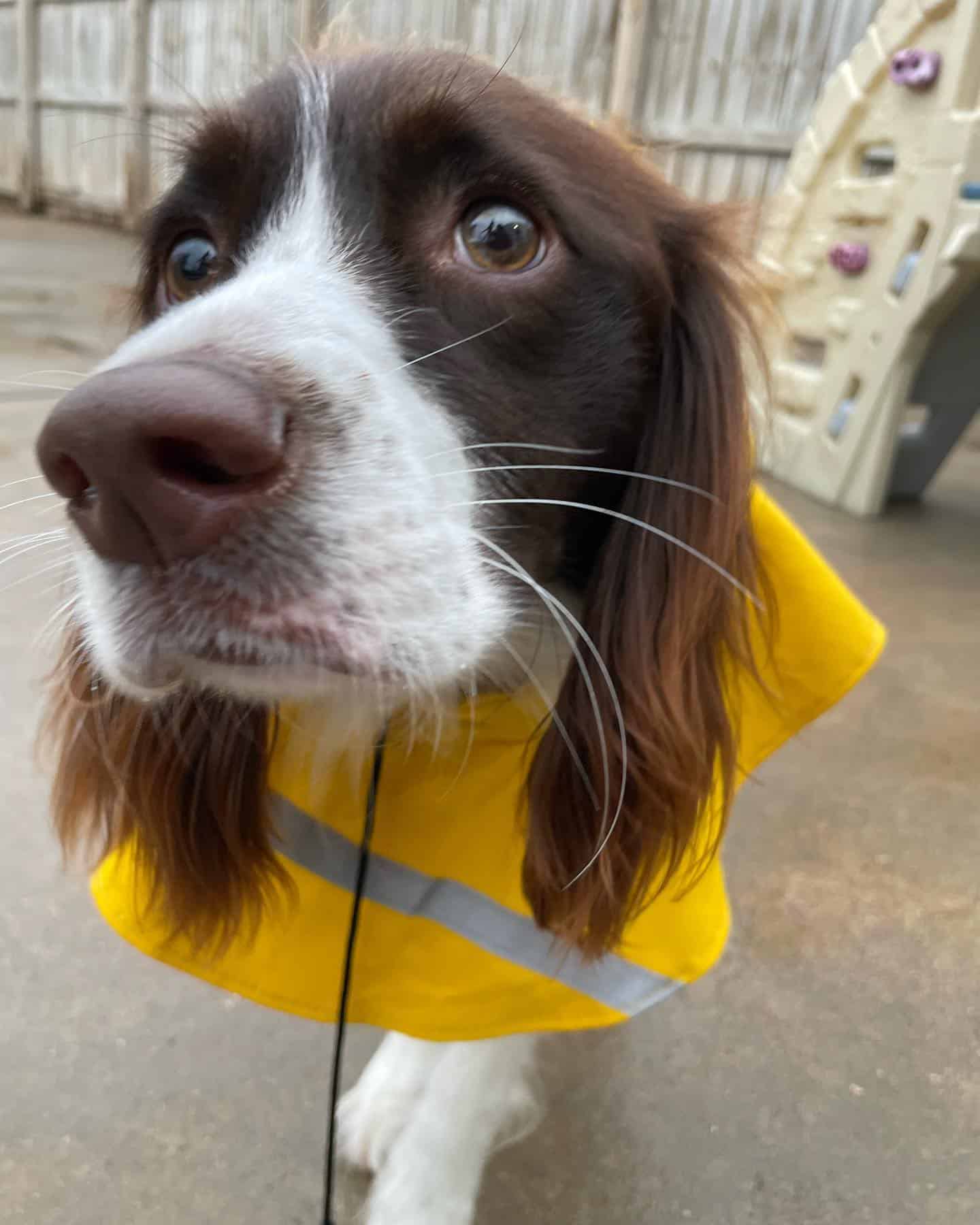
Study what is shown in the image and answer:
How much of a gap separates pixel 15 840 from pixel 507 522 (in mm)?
1333

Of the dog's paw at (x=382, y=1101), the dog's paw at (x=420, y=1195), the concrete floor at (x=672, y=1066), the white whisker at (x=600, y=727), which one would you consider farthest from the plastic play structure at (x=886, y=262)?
the dog's paw at (x=420, y=1195)

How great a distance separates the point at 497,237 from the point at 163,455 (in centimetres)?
51

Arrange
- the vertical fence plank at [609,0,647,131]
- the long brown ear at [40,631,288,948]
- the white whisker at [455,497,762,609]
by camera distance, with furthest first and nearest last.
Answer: the vertical fence plank at [609,0,647,131] < the long brown ear at [40,631,288,948] < the white whisker at [455,497,762,609]

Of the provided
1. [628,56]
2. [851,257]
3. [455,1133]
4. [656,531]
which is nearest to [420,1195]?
[455,1133]

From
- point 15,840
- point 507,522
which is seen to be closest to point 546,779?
point 507,522

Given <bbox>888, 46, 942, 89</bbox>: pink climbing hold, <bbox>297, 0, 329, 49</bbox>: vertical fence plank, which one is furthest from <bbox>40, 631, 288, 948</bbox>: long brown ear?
<bbox>888, 46, 942, 89</bbox>: pink climbing hold

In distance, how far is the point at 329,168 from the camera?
103 cm

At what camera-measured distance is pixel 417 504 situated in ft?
2.87

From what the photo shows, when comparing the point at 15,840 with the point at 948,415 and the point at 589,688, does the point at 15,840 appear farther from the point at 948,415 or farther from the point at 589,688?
the point at 948,415

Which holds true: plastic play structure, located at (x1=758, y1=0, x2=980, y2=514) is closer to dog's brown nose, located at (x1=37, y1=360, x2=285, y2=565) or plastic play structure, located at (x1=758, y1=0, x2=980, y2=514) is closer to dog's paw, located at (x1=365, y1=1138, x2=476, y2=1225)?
dog's paw, located at (x1=365, y1=1138, x2=476, y2=1225)

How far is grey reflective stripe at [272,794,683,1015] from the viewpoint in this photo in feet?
4.27

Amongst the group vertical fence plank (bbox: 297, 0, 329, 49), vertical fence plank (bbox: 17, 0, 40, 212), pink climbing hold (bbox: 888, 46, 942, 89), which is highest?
pink climbing hold (bbox: 888, 46, 942, 89)

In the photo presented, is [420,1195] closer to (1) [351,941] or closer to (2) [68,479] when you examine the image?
(1) [351,941]

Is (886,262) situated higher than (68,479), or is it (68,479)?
(68,479)
